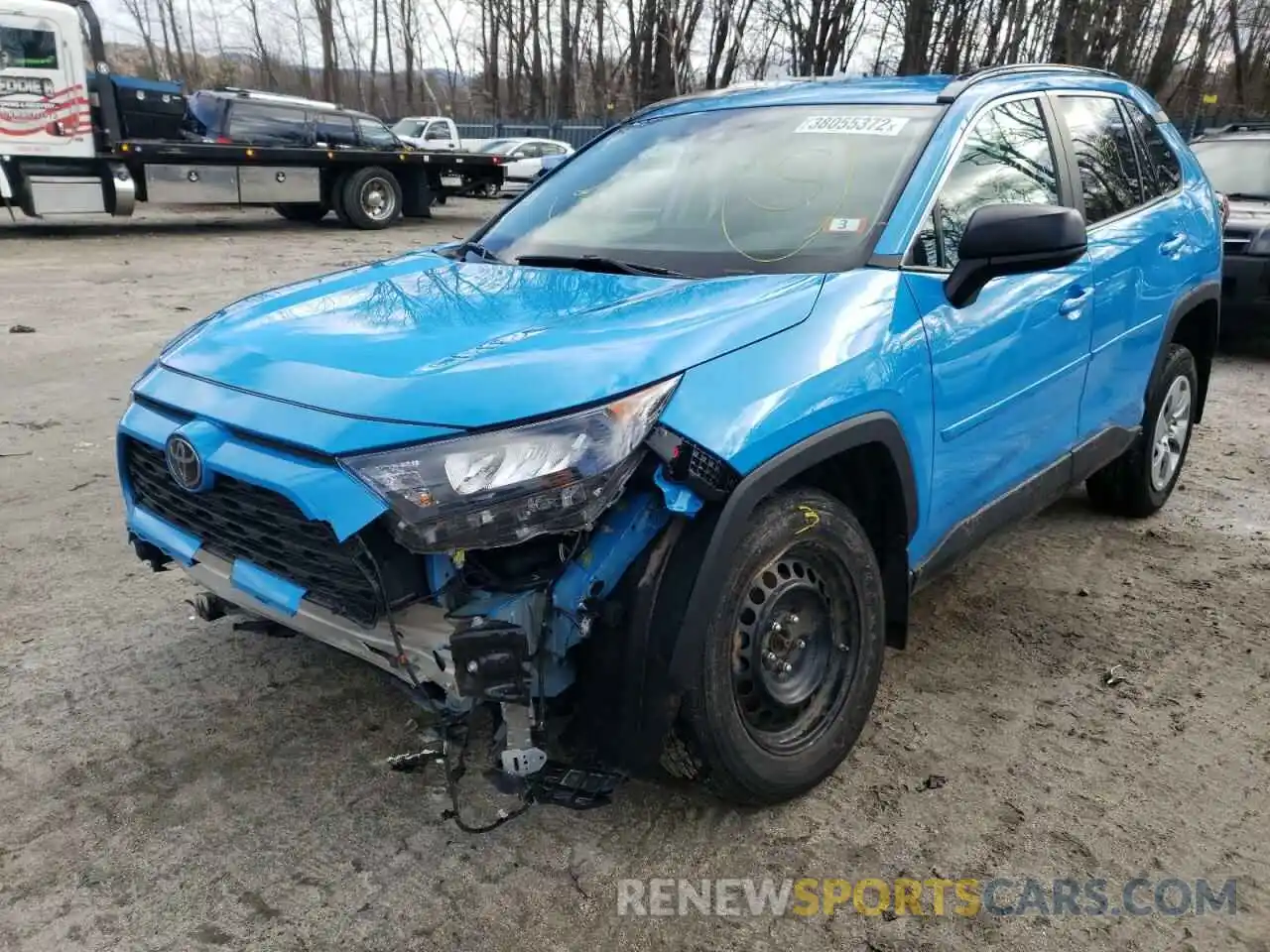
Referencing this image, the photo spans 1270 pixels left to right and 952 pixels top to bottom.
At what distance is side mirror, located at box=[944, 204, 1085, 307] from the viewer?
262 cm

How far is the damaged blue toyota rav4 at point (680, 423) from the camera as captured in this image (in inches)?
81.1

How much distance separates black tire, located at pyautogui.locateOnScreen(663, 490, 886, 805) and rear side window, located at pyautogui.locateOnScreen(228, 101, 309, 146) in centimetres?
1593

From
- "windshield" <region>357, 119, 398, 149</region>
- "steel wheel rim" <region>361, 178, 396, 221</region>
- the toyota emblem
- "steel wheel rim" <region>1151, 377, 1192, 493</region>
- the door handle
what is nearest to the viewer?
the toyota emblem

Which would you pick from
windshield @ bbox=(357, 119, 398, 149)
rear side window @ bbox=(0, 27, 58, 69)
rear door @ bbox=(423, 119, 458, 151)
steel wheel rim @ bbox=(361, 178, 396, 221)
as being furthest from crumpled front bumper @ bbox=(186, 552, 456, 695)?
rear door @ bbox=(423, 119, 458, 151)

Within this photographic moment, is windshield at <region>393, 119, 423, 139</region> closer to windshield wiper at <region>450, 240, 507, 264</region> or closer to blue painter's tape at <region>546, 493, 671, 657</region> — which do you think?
windshield wiper at <region>450, 240, 507, 264</region>

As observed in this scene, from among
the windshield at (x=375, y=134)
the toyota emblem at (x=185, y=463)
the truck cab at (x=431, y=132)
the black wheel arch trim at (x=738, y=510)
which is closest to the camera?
the black wheel arch trim at (x=738, y=510)

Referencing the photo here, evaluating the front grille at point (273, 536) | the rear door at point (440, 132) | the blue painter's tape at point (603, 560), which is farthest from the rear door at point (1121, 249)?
the rear door at point (440, 132)

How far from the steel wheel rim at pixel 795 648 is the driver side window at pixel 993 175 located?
3.18 feet

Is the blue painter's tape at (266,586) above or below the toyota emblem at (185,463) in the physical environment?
below

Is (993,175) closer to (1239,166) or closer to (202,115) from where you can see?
(1239,166)

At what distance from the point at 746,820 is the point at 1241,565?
2898mm

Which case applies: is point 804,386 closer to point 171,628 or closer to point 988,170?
point 988,170

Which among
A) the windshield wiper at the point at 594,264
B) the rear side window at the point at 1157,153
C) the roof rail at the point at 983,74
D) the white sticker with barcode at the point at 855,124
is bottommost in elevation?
the windshield wiper at the point at 594,264

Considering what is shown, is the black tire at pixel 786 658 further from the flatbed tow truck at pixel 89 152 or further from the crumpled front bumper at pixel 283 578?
the flatbed tow truck at pixel 89 152
